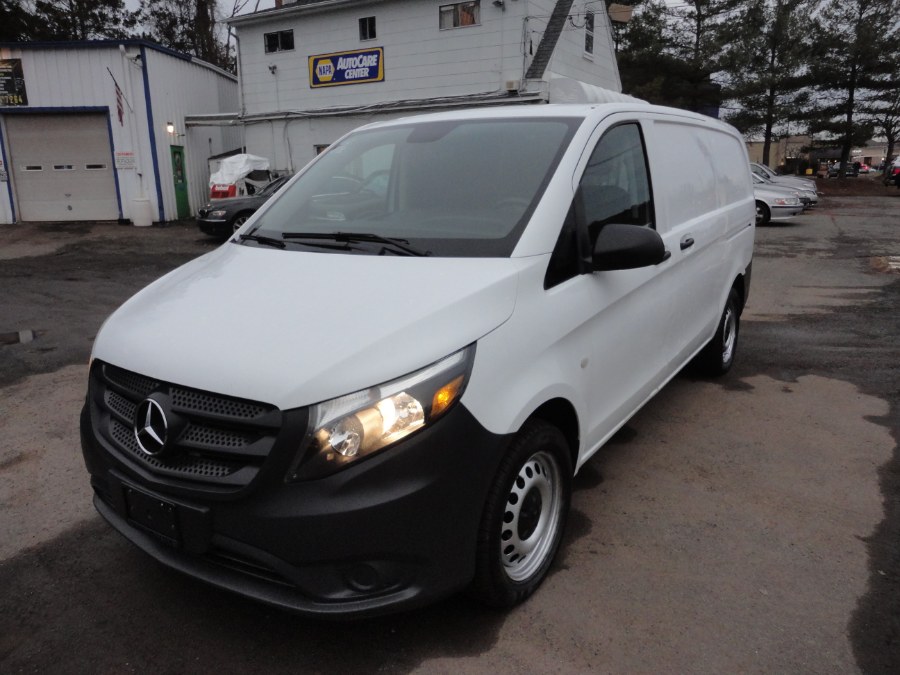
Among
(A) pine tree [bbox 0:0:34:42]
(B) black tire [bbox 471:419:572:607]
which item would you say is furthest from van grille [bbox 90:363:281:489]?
(A) pine tree [bbox 0:0:34:42]

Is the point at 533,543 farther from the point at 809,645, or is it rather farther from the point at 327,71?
the point at 327,71

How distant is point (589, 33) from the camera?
2072 centimetres

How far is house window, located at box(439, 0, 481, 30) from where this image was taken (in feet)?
58.0

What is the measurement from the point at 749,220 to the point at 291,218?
3.86 meters

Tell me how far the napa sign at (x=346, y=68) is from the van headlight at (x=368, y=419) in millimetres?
18714

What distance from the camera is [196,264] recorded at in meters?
3.30

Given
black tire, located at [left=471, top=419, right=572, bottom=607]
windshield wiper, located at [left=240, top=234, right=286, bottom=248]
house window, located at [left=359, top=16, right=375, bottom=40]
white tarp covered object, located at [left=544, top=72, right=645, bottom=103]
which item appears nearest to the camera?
black tire, located at [left=471, top=419, right=572, bottom=607]

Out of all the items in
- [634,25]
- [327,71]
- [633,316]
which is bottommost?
[633,316]

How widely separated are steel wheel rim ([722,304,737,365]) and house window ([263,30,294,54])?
1844 cm

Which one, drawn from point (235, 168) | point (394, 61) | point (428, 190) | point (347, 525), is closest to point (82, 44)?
point (235, 168)

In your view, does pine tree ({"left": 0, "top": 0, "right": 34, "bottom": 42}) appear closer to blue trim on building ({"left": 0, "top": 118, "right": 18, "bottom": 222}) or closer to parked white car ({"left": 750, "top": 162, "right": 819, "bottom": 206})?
blue trim on building ({"left": 0, "top": 118, "right": 18, "bottom": 222})

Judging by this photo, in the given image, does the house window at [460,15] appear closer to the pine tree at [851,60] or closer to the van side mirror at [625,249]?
the van side mirror at [625,249]

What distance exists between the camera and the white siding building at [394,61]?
57.5 feet

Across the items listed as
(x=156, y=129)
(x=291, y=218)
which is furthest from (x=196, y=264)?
(x=156, y=129)
